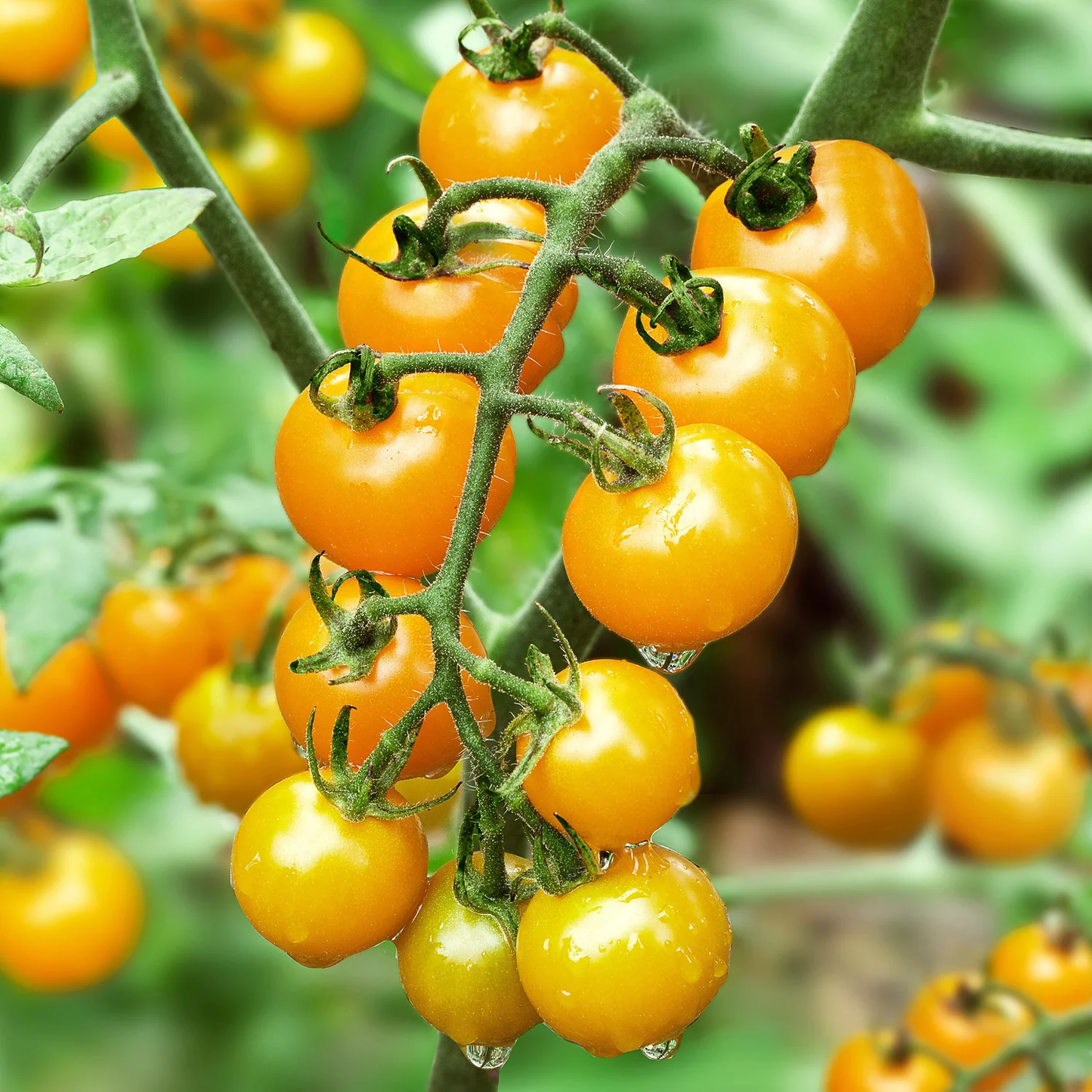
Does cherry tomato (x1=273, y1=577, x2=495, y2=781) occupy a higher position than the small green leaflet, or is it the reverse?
cherry tomato (x1=273, y1=577, x2=495, y2=781)

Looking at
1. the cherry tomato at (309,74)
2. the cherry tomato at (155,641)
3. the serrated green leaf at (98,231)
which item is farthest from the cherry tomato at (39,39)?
the serrated green leaf at (98,231)

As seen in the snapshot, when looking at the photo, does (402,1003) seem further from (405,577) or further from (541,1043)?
(405,577)

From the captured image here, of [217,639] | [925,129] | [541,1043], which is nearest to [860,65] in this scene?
[925,129]

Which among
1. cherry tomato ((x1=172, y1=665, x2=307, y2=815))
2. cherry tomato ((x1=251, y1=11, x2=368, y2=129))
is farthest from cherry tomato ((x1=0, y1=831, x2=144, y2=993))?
cherry tomato ((x1=251, y1=11, x2=368, y2=129))

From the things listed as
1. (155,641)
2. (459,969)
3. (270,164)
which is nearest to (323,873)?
(459,969)

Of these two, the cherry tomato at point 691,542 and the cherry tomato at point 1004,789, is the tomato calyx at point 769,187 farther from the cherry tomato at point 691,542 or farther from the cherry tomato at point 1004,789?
the cherry tomato at point 1004,789

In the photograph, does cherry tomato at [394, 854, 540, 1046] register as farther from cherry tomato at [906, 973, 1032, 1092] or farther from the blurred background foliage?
cherry tomato at [906, 973, 1032, 1092]

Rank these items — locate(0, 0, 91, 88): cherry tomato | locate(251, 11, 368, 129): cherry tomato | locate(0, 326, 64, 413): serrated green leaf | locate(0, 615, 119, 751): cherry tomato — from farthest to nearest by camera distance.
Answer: locate(251, 11, 368, 129): cherry tomato, locate(0, 0, 91, 88): cherry tomato, locate(0, 615, 119, 751): cherry tomato, locate(0, 326, 64, 413): serrated green leaf

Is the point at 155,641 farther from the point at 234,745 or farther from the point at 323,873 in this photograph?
the point at 323,873
